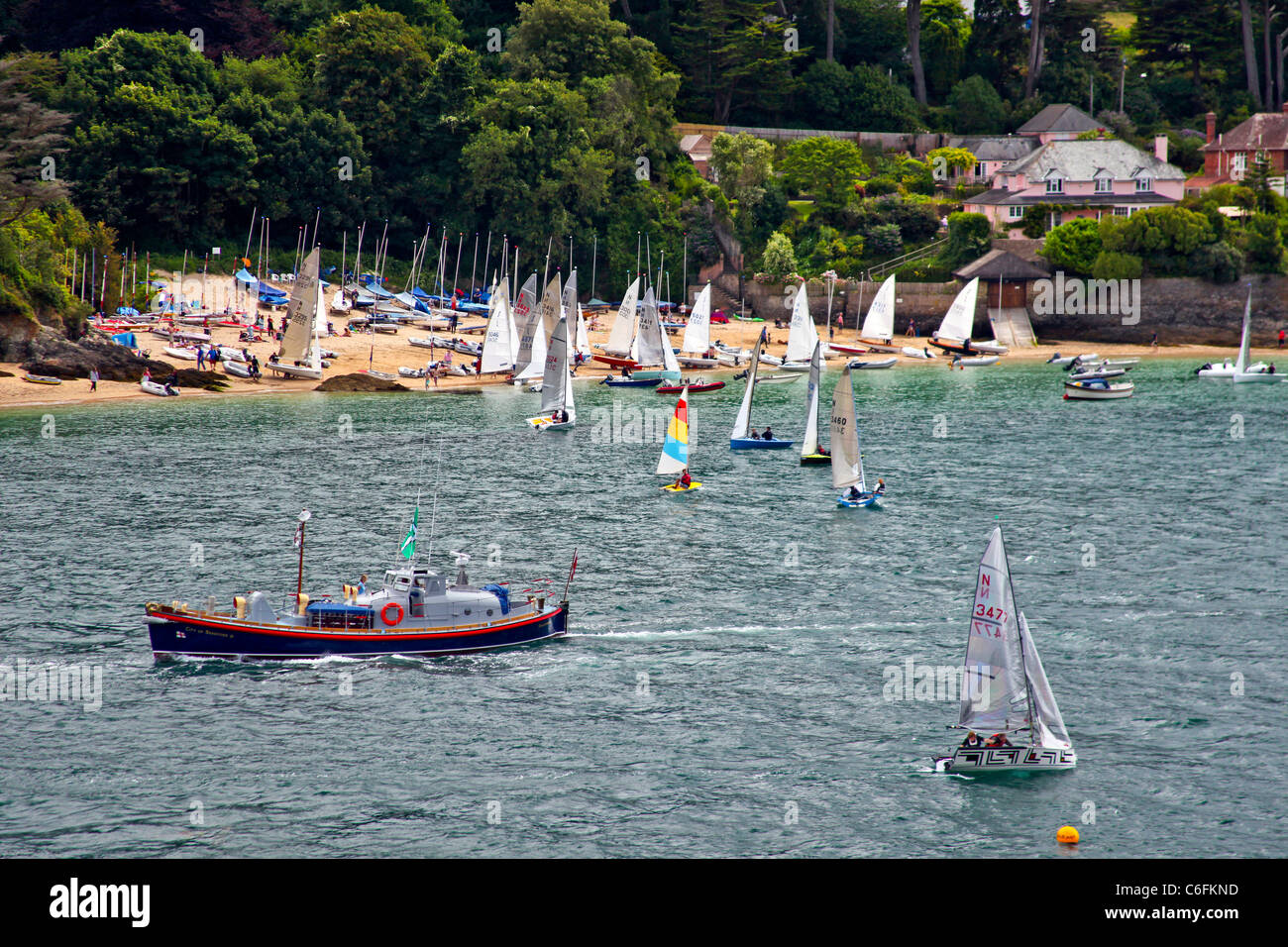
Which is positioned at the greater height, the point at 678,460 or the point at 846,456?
the point at 846,456

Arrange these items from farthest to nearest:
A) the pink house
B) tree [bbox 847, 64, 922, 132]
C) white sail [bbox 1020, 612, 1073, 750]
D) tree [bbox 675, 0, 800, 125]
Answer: tree [bbox 847, 64, 922, 132] → tree [bbox 675, 0, 800, 125] → the pink house → white sail [bbox 1020, 612, 1073, 750]

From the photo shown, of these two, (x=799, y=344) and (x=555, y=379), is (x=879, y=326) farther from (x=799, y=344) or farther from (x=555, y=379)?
(x=555, y=379)

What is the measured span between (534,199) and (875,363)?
4272 cm

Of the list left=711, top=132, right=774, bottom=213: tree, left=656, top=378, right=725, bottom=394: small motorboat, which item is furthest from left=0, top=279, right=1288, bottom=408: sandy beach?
left=711, top=132, right=774, bottom=213: tree

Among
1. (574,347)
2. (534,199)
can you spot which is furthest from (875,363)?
(534,199)

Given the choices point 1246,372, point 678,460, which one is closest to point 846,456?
point 678,460

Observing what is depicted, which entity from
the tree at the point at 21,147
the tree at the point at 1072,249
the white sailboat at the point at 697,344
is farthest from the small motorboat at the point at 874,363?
the tree at the point at 21,147

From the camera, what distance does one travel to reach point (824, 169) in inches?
6467

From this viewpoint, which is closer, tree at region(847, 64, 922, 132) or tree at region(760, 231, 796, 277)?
tree at region(760, 231, 796, 277)

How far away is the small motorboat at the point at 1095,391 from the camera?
116062mm

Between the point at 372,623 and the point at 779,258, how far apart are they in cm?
11132

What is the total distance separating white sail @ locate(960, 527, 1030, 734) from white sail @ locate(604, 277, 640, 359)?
94039 millimetres

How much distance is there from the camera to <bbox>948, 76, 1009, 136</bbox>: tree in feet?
604

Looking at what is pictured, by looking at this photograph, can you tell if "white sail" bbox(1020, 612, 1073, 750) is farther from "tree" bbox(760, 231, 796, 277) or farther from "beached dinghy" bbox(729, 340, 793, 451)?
"tree" bbox(760, 231, 796, 277)
